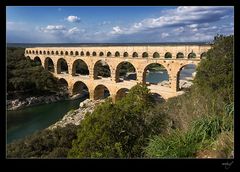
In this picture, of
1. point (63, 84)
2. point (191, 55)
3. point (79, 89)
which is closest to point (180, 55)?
point (191, 55)

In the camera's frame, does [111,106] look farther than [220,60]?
No

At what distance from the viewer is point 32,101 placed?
17.6m

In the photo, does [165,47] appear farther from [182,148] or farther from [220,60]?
[182,148]

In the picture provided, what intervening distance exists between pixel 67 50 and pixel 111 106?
51.7ft

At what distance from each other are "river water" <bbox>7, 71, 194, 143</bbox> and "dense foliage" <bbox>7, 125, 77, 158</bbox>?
4138mm

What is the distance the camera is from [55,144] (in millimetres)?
7969

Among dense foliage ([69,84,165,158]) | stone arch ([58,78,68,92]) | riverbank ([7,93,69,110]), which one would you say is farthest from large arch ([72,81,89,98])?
dense foliage ([69,84,165,158])

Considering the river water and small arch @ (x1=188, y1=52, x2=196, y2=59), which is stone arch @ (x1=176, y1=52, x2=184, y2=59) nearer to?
small arch @ (x1=188, y1=52, x2=196, y2=59)

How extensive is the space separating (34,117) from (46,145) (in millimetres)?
7912

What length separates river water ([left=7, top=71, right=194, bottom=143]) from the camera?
13.2 m

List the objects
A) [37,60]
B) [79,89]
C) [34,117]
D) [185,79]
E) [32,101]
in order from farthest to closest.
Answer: [37,60], [185,79], [79,89], [32,101], [34,117]

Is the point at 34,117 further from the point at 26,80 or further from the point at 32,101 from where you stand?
the point at 26,80
